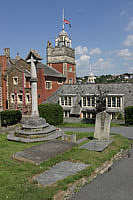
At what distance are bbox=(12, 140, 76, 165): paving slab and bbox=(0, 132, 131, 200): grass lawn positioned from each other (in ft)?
0.93

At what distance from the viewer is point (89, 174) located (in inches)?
308

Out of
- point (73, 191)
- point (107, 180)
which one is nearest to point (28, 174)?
point (73, 191)

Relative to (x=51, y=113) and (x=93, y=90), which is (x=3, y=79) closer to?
(x=51, y=113)

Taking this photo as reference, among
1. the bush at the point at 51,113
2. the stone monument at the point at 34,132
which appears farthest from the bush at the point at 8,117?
the stone monument at the point at 34,132

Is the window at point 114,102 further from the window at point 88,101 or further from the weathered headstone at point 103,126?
the weathered headstone at point 103,126

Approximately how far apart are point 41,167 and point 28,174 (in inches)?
34.6

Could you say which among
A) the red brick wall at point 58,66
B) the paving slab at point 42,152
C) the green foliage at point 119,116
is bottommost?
the paving slab at point 42,152

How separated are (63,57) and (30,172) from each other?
35.4 meters

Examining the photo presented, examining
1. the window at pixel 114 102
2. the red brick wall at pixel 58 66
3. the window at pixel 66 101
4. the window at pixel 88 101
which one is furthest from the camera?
the red brick wall at pixel 58 66

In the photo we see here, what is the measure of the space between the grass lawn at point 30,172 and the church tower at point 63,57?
3052 centimetres

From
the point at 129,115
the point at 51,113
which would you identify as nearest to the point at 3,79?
the point at 51,113

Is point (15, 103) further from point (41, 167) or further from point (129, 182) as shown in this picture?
point (129, 182)

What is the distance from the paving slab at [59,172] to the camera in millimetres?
7125

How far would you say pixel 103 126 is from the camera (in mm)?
13852
